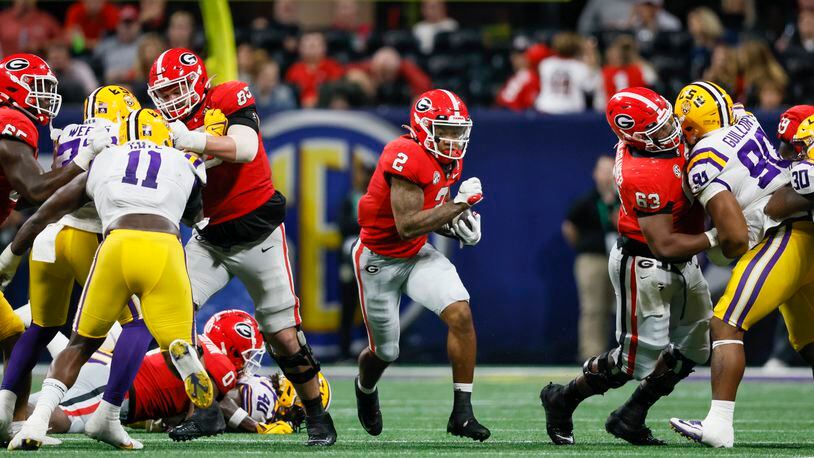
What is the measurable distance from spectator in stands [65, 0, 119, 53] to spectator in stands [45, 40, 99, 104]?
44.1 inches

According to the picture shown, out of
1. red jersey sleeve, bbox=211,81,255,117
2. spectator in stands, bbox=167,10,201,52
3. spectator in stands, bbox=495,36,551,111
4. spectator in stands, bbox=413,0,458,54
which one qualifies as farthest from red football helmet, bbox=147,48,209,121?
spectator in stands, bbox=413,0,458,54

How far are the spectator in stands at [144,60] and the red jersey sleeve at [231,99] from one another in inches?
A: 192

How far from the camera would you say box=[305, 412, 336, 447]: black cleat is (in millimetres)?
6211

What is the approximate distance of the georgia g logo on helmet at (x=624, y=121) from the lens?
6176mm

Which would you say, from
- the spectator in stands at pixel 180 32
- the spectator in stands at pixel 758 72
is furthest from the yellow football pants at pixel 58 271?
the spectator in stands at pixel 758 72

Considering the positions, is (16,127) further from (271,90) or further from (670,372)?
(271,90)

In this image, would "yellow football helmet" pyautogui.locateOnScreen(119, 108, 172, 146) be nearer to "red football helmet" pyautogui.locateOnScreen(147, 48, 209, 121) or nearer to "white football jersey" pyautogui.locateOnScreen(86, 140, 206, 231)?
"white football jersey" pyautogui.locateOnScreen(86, 140, 206, 231)

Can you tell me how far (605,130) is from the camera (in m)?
11.3

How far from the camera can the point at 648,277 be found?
630 centimetres

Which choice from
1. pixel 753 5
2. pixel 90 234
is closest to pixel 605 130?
pixel 753 5

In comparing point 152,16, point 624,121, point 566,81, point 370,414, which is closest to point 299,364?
point 370,414

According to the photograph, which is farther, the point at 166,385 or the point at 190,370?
the point at 166,385

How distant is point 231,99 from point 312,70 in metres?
5.87

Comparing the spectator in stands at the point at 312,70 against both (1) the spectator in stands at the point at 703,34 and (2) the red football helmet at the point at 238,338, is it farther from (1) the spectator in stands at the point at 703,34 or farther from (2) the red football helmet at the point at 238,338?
(2) the red football helmet at the point at 238,338
